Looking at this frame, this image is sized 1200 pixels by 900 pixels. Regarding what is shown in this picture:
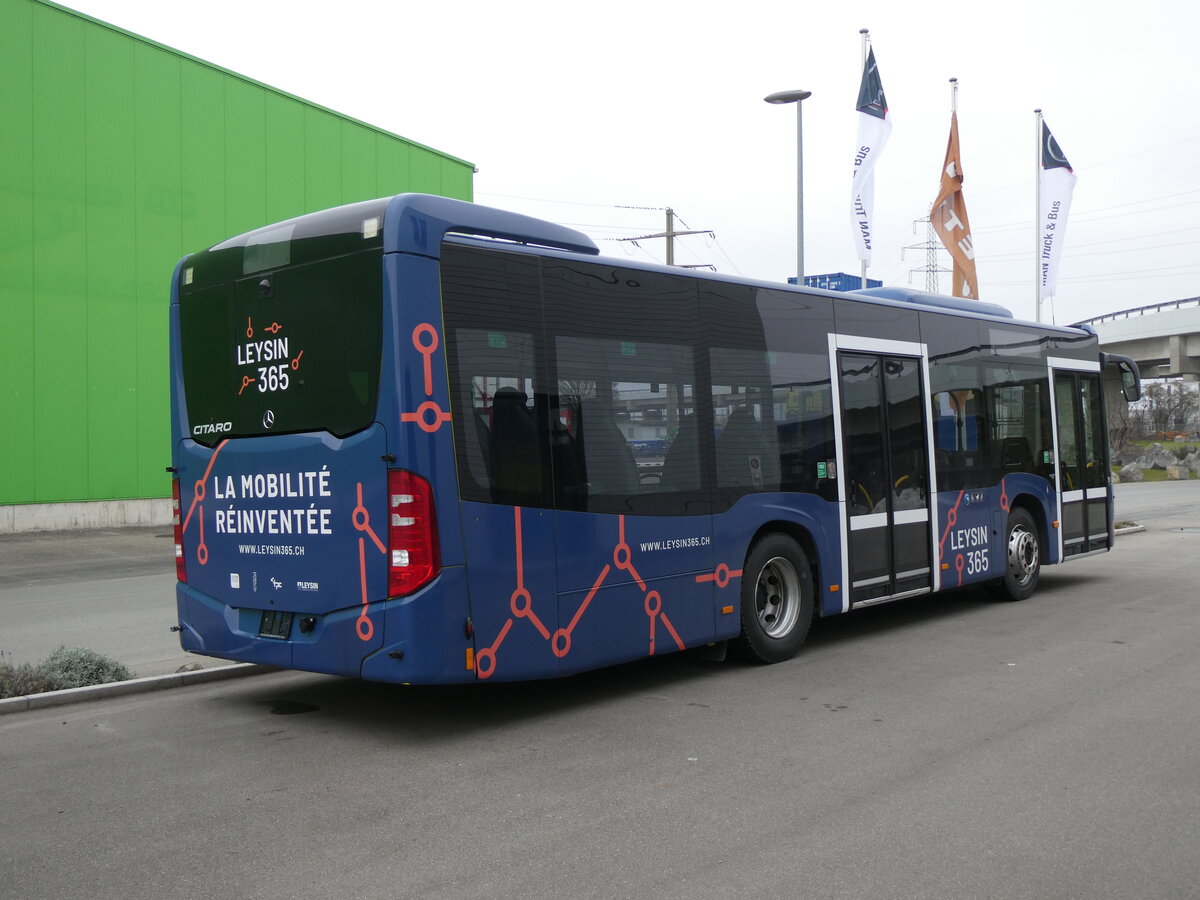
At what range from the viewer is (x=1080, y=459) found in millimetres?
13039

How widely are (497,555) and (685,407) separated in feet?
6.69

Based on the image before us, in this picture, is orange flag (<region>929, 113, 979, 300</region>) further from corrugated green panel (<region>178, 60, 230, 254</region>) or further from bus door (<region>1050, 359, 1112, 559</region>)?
corrugated green panel (<region>178, 60, 230, 254</region>)

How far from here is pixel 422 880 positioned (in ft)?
13.9

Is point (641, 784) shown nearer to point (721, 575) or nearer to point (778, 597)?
point (721, 575)

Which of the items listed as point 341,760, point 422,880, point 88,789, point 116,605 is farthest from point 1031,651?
point 116,605

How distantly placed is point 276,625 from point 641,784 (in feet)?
8.66

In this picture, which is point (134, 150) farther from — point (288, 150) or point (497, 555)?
point (497, 555)

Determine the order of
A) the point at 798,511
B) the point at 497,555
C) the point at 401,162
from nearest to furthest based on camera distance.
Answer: the point at 497,555 → the point at 798,511 → the point at 401,162

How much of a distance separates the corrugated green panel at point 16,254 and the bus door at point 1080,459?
17682 mm

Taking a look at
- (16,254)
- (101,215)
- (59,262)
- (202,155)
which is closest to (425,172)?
(202,155)

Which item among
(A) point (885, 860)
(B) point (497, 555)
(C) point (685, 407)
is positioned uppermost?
(C) point (685, 407)

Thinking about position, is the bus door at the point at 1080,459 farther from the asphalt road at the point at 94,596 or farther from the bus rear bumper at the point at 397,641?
the asphalt road at the point at 94,596

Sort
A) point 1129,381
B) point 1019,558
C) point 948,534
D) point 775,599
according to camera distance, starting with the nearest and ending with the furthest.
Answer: point 775,599 < point 948,534 < point 1019,558 < point 1129,381

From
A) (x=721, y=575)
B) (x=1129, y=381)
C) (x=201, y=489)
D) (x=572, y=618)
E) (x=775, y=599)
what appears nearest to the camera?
(x=572, y=618)
